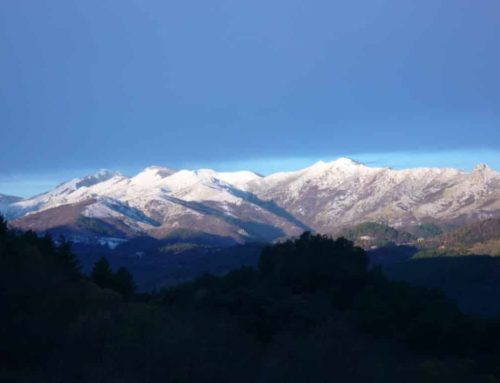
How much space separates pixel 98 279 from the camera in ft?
132

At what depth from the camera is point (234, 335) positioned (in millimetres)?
23422

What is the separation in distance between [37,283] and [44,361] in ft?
20.2

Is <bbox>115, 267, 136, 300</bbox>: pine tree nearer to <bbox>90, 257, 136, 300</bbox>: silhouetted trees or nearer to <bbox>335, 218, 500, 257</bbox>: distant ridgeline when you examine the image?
<bbox>90, 257, 136, 300</bbox>: silhouetted trees

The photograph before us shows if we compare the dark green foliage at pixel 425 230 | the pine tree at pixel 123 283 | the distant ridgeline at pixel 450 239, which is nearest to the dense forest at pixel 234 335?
the pine tree at pixel 123 283

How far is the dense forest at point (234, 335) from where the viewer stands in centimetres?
1762

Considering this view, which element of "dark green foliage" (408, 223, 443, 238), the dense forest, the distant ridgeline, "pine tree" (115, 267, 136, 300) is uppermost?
"dark green foliage" (408, 223, 443, 238)

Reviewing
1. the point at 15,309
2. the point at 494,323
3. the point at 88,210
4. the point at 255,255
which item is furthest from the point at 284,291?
the point at 88,210

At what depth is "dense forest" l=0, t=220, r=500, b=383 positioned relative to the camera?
17.6 m

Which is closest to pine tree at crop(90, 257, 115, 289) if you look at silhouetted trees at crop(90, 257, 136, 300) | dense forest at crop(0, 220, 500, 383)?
silhouetted trees at crop(90, 257, 136, 300)

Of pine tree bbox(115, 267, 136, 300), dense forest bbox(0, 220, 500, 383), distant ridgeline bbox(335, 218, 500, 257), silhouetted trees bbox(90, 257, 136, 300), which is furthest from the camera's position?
distant ridgeline bbox(335, 218, 500, 257)

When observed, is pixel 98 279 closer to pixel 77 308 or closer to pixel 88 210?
pixel 77 308

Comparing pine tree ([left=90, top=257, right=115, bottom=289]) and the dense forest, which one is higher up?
pine tree ([left=90, top=257, right=115, bottom=289])

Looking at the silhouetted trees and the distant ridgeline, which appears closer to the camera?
the silhouetted trees

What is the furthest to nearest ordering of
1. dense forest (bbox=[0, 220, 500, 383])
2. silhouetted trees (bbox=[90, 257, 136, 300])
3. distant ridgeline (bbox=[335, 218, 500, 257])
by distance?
distant ridgeline (bbox=[335, 218, 500, 257]) < silhouetted trees (bbox=[90, 257, 136, 300]) < dense forest (bbox=[0, 220, 500, 383])
